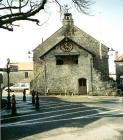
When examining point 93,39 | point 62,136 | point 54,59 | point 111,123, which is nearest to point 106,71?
point 93,39

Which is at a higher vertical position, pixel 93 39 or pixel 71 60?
pixel 93 39

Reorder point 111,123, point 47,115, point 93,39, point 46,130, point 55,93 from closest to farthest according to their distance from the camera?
point 46,130, point 111,123, point 47,115, point 55,93, point 93,39

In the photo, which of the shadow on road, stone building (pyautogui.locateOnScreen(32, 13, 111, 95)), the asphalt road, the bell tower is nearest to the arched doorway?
stone building (pyautogui.locateOnScreen(32, 13, 111, 95))

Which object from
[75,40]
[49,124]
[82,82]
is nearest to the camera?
[49,124]

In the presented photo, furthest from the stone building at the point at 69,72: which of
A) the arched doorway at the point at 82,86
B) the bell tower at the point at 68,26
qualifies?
the bell tower at the point at 68,26

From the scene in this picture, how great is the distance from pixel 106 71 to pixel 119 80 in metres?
12.4

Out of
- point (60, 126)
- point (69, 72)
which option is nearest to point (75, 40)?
point (69, 72)

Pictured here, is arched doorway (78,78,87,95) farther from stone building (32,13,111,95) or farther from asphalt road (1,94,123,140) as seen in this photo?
asphalt road (1,94,123,140)

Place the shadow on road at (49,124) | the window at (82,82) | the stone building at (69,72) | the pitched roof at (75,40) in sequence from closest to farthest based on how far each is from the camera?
the shadow on road at (49,124), the stone building at (69,72), the window at (82,82), the pitched roof at (75,40)

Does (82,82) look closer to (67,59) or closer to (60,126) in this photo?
(67,59)

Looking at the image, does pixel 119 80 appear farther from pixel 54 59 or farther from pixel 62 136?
pixel 62 136

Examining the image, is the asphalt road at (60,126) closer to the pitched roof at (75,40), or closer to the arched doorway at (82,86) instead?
the arched doorway at (82,86)

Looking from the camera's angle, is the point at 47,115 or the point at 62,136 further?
the point at 47,115

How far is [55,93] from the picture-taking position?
43.4m
